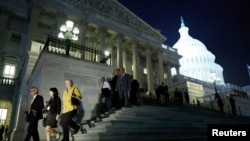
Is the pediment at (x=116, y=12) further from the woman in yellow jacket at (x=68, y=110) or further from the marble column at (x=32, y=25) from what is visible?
the woman in yellow jacket at (x=68, y=110)

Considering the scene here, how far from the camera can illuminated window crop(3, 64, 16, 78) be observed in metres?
22.1

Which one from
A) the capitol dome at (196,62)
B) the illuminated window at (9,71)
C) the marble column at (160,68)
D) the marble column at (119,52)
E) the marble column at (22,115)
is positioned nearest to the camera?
the marble column at (22,115)

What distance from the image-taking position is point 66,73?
959cm

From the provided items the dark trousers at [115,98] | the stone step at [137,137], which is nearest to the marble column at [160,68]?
the dark trousers at [115,98]

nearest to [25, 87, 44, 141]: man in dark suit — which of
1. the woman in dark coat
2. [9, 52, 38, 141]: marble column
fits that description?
the woman in dark coat

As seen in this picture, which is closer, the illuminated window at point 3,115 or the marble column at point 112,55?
the illuminated window at point 3,115

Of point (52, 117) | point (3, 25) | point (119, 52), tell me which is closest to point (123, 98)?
point (52, 117)

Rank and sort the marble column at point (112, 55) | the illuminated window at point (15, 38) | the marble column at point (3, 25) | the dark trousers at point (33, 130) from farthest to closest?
the marble column at point (112, 55) < the illuminated window at point (15, 38) < the marble column at point (3, 25) < the dark trousers at point (33, 130)

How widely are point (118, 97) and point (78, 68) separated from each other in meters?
2.56

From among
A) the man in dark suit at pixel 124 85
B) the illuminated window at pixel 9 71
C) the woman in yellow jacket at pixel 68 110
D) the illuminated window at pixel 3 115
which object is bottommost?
the illuminated window at pixel 3 115

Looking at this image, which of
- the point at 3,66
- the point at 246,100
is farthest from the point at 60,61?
the point at 246,100

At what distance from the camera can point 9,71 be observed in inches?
884

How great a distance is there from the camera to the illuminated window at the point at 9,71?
2214cm

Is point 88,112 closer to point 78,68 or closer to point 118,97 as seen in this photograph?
point 118,97
